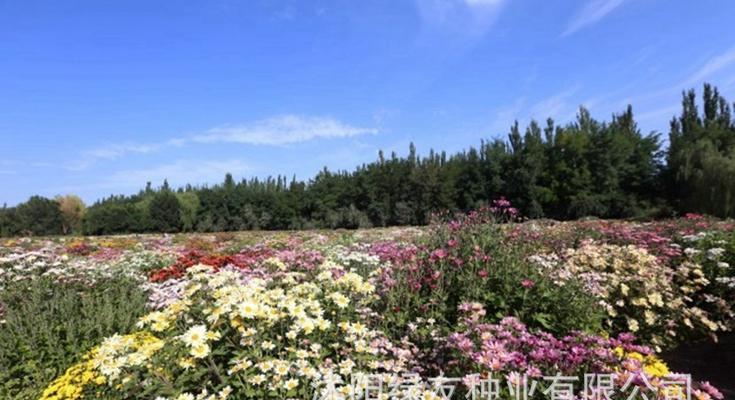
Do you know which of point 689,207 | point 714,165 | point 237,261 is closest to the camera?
point 237,261

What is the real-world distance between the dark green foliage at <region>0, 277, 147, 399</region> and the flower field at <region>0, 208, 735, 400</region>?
0.06 feet

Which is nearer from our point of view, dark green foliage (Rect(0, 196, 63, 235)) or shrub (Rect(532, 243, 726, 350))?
shrub (Rect(532, 243, 726, 350))

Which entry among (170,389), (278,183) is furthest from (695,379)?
(278,183)

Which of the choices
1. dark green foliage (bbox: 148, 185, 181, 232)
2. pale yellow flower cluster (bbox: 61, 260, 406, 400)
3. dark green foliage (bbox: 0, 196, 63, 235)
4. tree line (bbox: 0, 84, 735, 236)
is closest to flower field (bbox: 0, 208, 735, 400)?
pale yellow flower cluster (bbox: 61, 260, 406, 400)

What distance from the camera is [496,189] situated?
37.4 m

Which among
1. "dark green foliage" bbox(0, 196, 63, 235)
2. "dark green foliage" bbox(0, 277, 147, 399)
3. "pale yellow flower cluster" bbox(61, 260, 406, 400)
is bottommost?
"dark green foliage" bbox(0, 277, 147, 399)

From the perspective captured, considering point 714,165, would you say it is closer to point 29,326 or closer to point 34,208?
point 29,326

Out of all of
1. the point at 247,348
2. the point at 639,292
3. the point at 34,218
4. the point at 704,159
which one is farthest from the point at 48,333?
the point at 34,218

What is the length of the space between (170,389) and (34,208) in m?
58.3

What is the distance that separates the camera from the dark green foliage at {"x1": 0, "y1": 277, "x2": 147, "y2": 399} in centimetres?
389

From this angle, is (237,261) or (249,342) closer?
(249,342)

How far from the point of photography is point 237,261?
773 centimetres

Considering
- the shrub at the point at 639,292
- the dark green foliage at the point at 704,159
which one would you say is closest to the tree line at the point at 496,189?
the dark green foliage at the point at 704,159

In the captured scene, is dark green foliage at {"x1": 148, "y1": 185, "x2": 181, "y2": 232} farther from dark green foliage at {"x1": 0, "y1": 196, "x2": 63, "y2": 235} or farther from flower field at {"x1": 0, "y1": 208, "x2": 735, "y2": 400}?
flower field at {"x1": 0, "y1": 208, "x2": 735, "y2": 400}
